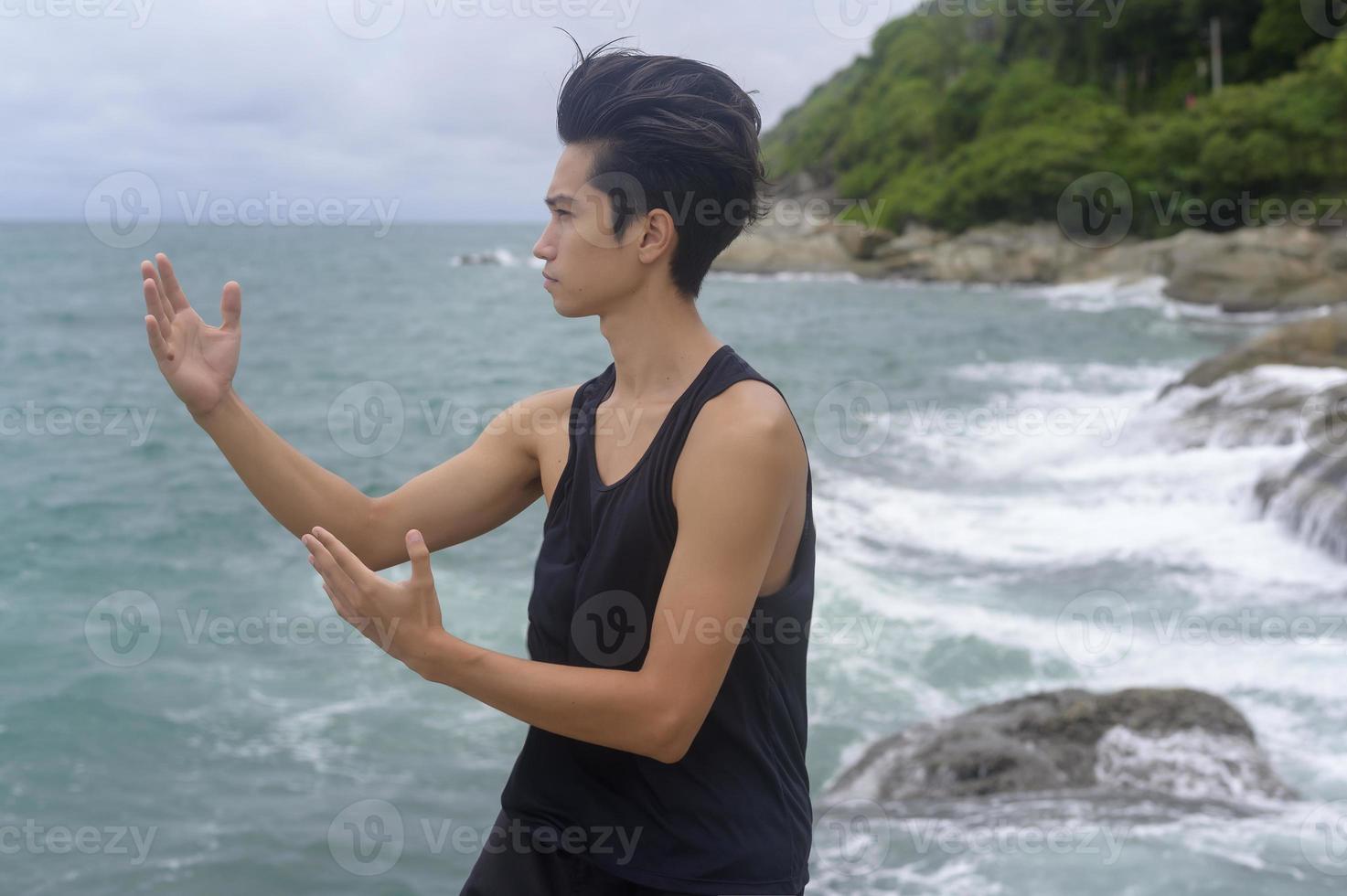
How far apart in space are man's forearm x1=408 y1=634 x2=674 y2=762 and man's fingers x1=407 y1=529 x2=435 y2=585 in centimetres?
9

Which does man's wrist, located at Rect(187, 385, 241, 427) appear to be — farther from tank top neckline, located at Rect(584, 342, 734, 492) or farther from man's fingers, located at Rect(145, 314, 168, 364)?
tank top neckline, located at Rect(584, 342, 734, 492)

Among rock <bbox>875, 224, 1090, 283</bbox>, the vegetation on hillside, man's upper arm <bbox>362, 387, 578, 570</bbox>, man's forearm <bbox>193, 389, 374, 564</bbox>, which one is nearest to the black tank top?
man's upper arm <bbox>362, 387, 578, 570</bbox>

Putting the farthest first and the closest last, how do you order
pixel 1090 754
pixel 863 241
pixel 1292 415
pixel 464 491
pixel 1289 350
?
pixel 863 241 < pixel 1289 350 < pixel 1292 415 < pixel 1090 754 < pixel 464 491

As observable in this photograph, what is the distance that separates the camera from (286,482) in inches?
79.7

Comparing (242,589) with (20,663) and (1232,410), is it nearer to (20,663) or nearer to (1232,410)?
(20,663)

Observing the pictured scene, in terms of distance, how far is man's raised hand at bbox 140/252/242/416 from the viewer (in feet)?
6.43

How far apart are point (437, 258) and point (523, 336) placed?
58.6 meters

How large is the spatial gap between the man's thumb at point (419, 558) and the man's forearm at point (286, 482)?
0.42 metres

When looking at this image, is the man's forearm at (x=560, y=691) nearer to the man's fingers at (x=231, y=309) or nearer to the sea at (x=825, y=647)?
the man's fingers at (x=231, y=309)

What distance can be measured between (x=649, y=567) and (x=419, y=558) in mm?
351

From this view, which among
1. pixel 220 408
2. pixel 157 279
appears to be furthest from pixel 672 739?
pixel 157 279

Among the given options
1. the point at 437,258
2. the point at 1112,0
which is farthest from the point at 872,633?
the point at 437,258

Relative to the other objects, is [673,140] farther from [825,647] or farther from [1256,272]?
[1256,272]

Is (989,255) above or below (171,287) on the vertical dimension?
above
